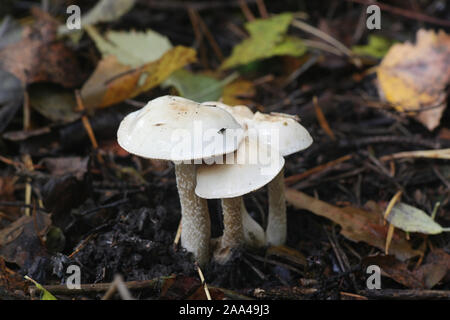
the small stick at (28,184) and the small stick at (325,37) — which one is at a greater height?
the small stick at (325,37)

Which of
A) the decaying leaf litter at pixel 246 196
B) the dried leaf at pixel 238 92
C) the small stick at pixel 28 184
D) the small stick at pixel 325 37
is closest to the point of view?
the decaying leaf litter at pixel 246 196

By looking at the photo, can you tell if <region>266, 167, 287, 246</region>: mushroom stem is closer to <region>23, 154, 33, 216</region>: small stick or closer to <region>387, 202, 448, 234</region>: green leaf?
<region>387, 202, 448, 234</region>: green leaf

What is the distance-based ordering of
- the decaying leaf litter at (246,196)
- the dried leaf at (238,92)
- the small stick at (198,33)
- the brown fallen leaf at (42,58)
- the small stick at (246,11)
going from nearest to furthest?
the decaying leaf litter at (246,196)
the brown fallen leaf at (42,58)
the dried leaf at (238,92)
the small stick at (198,33)
the small stick at (246,11)

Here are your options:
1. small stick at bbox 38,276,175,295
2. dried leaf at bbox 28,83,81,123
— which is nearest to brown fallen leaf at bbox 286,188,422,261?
small stick at bbox 38,276,175,295

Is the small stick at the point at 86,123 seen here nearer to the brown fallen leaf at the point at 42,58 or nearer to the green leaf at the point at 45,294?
the brown fallen leaf at the point at 42,58

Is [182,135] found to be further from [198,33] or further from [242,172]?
[198,33]

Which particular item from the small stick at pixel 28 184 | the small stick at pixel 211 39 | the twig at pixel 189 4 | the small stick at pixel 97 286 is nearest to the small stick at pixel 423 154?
the small stick at pixel 97 286
